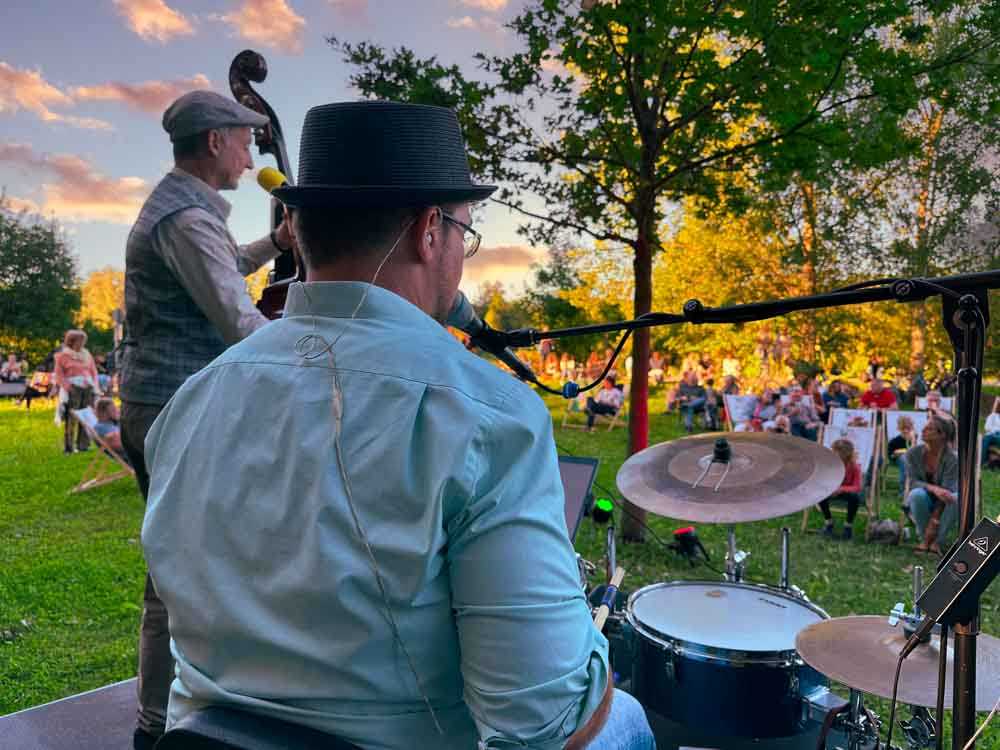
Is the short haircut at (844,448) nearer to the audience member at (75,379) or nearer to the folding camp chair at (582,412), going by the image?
the folding camp chair at (582,412)

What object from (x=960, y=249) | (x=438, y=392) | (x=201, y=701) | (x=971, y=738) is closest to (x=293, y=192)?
(x=438, y=392)

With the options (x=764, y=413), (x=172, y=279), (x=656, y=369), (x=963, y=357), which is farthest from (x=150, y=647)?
(x=656, y=369)

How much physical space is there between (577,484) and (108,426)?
7.84 metres

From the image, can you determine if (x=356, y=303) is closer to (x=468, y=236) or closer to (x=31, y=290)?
(x=468, y=236)

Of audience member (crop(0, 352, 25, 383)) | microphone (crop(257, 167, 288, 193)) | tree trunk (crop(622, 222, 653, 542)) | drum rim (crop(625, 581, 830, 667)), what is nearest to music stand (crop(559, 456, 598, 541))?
drum rim (crop(625, 581, 830, 667))

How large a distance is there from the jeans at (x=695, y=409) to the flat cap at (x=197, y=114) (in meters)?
15.4

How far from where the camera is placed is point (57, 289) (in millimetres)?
31703

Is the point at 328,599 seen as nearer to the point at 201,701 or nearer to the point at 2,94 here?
the point at 201,701

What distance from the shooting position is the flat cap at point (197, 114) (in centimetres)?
256

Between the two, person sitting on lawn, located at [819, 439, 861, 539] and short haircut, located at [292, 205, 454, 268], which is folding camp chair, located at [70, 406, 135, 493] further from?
short haircut, located at [292, 205, 454, 268]

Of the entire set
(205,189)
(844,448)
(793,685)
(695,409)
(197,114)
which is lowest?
(695,409)

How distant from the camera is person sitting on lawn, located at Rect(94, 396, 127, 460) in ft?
29.4

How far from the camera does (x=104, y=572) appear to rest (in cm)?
591

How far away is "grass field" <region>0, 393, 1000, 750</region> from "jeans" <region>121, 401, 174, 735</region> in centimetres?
162
